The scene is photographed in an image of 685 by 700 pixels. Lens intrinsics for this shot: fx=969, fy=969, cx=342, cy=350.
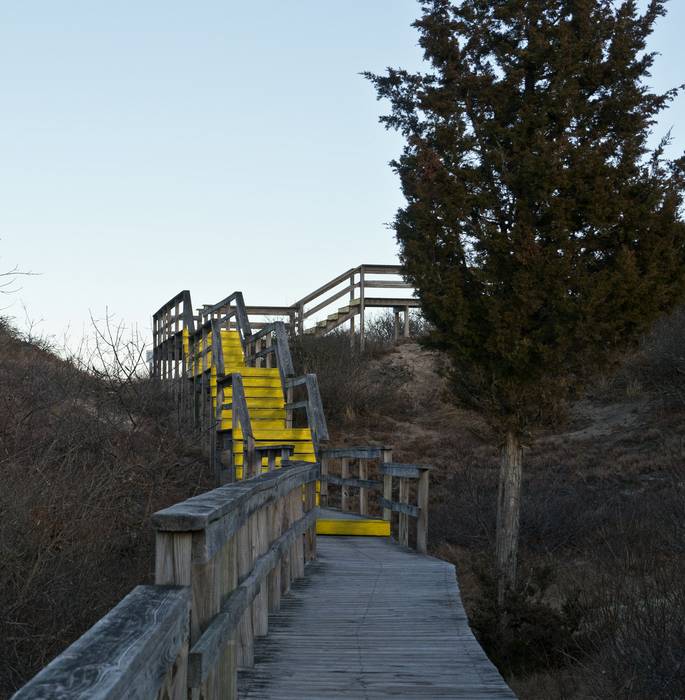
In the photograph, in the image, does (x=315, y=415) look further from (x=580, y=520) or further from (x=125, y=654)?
(x=125, y=654)

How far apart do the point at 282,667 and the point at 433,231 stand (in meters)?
9.19

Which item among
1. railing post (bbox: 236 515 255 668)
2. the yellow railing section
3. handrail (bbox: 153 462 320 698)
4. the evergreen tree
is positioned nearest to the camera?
handrail (bbox: 153 462 320 698)

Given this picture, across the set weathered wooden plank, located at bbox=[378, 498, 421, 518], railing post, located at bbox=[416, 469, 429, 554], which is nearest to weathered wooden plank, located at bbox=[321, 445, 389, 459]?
weathered wooden plank, located at bbox=[378, 498, 421, 518]

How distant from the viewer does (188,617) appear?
3.41m

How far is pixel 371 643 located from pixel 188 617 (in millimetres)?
3442

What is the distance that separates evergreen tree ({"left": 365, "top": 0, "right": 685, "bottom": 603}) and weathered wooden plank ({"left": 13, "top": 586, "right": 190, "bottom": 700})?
10.7 metres

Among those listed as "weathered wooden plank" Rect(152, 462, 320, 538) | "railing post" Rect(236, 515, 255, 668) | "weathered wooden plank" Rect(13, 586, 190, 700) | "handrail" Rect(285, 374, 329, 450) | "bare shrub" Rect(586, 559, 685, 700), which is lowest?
"bare shrub" Rect(586, 559, 685, 700)

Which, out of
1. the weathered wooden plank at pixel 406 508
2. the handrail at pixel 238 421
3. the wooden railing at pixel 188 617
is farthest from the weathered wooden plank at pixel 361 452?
the wooden railing at pixel 188 617

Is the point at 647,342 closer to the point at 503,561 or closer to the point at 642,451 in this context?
the point at 642,451

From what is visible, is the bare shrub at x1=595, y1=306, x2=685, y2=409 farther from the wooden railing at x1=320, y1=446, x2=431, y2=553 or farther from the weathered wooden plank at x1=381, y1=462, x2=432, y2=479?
the weathered wooden plank at x1=381, y1=462, x2=432, y2=479

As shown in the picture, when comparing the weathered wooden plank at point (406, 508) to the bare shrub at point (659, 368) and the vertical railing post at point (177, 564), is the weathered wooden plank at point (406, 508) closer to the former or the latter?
the vertical railing post at point (177, 564)

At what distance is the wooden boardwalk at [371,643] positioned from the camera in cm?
546

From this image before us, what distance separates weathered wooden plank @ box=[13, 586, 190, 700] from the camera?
190 cm

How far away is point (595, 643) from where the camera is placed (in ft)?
29.5
